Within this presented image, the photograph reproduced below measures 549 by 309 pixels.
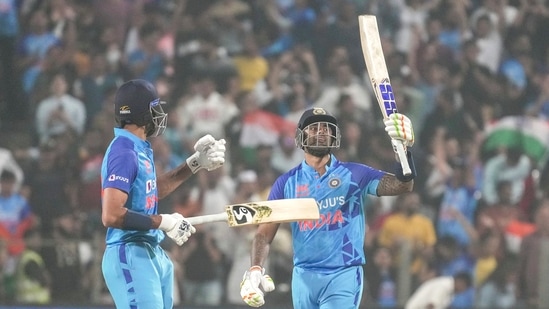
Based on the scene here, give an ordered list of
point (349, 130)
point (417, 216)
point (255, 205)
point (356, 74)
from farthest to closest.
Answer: point (356, 74)
point (349, 130)
point (417, 216)
point (255, 205)

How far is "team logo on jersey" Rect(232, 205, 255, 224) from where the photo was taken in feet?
22.8

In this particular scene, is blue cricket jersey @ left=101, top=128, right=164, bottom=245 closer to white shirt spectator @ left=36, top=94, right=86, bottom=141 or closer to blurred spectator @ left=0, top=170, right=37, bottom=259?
blurred spectator @ left=0, top=170, right=37, bottom=259

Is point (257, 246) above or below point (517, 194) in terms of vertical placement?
below

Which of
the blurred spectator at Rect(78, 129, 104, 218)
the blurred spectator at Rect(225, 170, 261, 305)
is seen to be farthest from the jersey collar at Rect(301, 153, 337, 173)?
the blurred spectator at Rect(78, 129, 104, 218)

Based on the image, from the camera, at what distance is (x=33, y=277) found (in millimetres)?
10898

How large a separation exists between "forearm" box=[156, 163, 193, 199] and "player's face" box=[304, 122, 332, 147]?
3.02ft

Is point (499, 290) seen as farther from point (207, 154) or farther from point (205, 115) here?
point (207, 154)

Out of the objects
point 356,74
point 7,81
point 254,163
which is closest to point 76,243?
Result: point 254,163

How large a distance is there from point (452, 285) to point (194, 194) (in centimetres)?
294

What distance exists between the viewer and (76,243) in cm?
1092

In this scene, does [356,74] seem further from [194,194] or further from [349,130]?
[194,194]

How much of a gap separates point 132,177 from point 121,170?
10cm

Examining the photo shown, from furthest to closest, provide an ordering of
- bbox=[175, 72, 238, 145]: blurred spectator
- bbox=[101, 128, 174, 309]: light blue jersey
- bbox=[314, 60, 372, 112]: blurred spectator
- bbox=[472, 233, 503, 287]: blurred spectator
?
bbox=[314, 60, 372, 112]: blurred spectator → bbox=[175, 72, 238, 145]: blurred spectator → bbox=[472, 233, 503, 287]: blurred spectator → bbox=[101, 128, 174, 309]: light blue jersey

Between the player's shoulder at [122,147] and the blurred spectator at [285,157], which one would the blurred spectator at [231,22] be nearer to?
the blurred spectator at [285,157]
